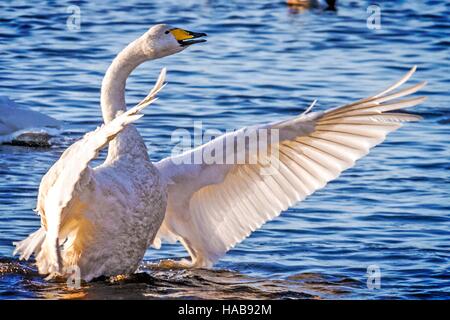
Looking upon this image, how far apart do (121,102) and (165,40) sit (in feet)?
1.66

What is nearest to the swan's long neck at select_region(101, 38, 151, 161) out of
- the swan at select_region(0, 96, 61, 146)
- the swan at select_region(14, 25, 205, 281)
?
the swan at select_region(14, 25, 205, 281)

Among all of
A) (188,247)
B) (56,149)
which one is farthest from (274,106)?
(188,247)

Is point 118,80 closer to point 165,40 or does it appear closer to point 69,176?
point 165,40

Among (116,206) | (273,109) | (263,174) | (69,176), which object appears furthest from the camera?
(273,109)

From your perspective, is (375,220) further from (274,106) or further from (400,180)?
(274,106)

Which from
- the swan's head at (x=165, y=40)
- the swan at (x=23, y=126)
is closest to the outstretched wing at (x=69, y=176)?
the swan's head at (x=165, y=40)

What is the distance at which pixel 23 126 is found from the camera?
12141 mm

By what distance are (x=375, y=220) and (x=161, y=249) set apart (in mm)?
1866

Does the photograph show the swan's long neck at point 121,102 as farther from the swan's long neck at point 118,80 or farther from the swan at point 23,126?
the swan at point 23,126

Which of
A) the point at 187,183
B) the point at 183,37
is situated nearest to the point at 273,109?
the point at 187,183

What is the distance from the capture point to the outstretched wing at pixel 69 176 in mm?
6520

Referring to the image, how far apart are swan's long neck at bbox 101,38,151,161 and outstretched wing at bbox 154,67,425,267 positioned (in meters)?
0.48

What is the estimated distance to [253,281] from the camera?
335 inches
